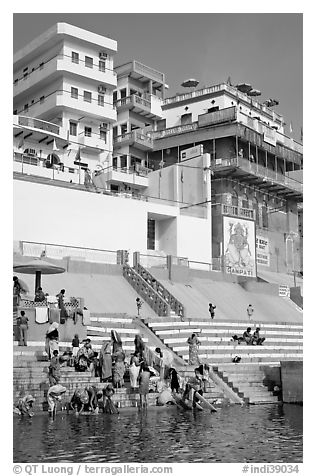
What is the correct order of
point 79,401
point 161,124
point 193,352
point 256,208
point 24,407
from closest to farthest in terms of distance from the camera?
point 24,407
point 79,401
point 193,352
point 256,208
point 161,124

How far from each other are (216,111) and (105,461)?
39.2 m

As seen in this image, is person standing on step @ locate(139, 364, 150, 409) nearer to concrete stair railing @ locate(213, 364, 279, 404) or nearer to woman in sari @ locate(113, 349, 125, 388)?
woman in sari @ locate(113, 349, 125, 388)

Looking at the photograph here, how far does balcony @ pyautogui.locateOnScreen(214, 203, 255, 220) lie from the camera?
4228 cm

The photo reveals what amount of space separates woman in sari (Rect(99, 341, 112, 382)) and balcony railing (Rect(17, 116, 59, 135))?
27.4 metres

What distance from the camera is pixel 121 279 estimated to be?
3069cm

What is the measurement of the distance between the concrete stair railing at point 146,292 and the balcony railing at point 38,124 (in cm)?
1469

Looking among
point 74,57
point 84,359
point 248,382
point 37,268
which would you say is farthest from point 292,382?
point 74,57

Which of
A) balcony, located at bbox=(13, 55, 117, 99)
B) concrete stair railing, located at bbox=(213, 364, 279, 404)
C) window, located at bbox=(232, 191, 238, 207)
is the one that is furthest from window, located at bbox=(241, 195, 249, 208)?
concrete stair railing, located at bbox=(213, 364, 279, 404)

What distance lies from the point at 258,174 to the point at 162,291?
19.9 meters

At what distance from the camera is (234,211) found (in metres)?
43.7

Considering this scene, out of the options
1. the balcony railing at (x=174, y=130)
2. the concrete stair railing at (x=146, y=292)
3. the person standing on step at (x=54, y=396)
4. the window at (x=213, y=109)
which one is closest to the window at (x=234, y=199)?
the balcony railing at (x=174, y=130)

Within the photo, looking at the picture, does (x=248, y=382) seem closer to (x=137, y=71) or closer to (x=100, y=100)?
(x=100, y=100)

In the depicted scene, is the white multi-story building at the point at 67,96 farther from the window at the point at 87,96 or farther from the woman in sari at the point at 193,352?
the woman in sari at the point at 193,352
